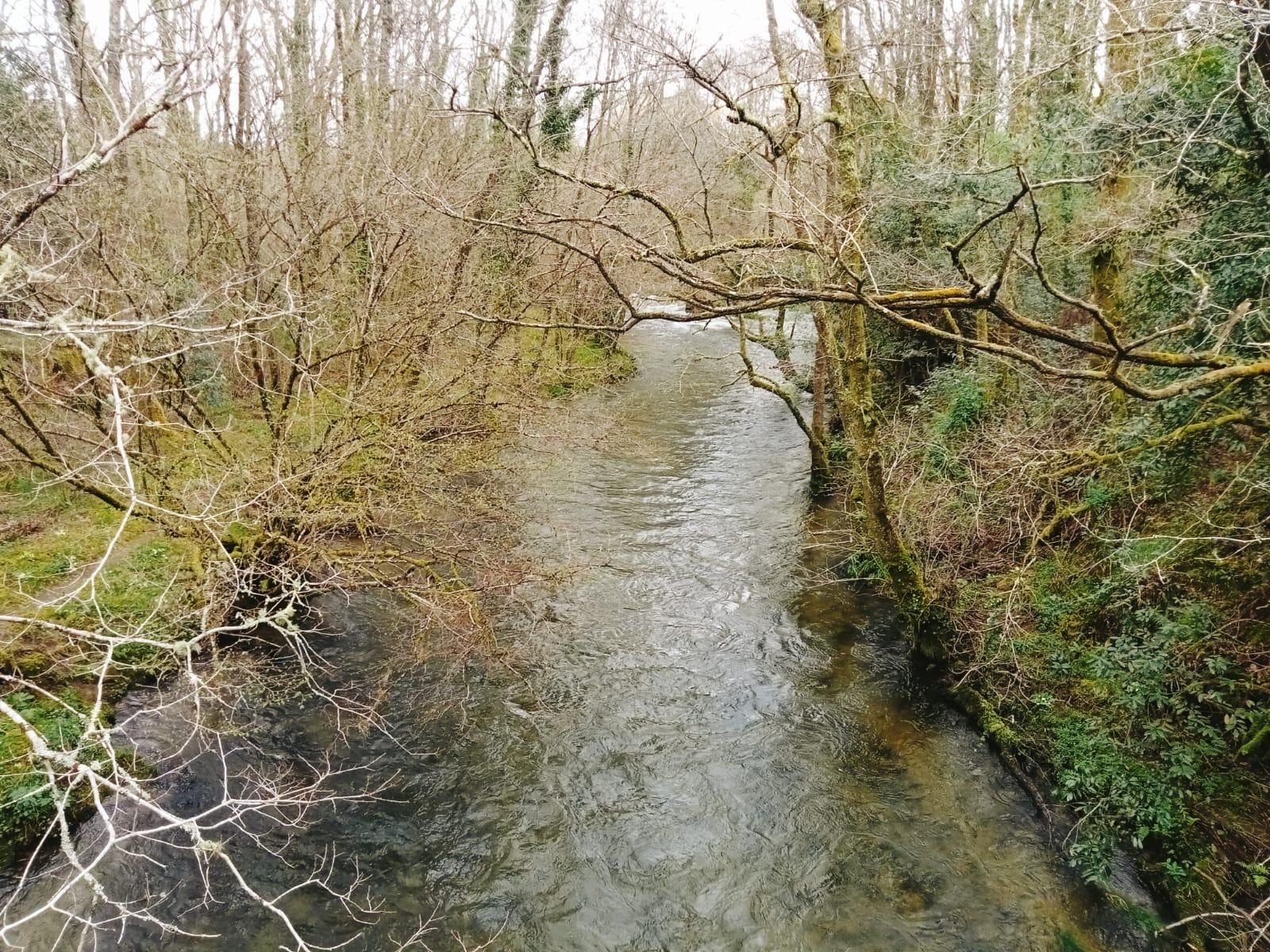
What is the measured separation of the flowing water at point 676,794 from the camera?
6312mm

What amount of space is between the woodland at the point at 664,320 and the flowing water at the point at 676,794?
532 mm

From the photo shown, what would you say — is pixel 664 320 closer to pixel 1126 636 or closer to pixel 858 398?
pixel 858 398

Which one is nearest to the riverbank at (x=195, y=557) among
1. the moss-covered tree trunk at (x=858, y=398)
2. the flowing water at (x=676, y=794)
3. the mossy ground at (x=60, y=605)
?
A: the mossy ground at (x=60, y=605)

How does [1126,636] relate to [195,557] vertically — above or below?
below

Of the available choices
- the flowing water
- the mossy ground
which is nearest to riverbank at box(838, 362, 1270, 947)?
the flowing water

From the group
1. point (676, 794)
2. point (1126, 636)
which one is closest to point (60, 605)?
point (676, 794)

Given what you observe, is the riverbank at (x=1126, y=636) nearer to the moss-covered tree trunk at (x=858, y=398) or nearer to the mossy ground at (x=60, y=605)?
the moss-covered tree trunk at (x=858, y=398)

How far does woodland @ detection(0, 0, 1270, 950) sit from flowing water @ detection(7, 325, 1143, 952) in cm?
53

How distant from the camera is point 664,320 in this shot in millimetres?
7535

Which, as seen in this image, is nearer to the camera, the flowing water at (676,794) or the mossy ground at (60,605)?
the flowing water at (676,794)

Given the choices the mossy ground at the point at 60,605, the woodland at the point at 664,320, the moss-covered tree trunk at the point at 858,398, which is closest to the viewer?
the woodland at the point at 664,320

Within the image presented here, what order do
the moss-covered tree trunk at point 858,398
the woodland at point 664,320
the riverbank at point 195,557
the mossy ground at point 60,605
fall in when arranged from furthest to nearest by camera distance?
1. the moss-covered tree trunk at point 858,398
2. the riverbank at point 195,557
3. the mossy ground at point 60,605
4. the woodland at point 664,320

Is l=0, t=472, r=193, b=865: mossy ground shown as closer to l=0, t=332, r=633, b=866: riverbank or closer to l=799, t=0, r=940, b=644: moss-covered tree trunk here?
l=0, t=332, r=633, b=866: riverbank

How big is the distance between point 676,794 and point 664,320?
184 inches
